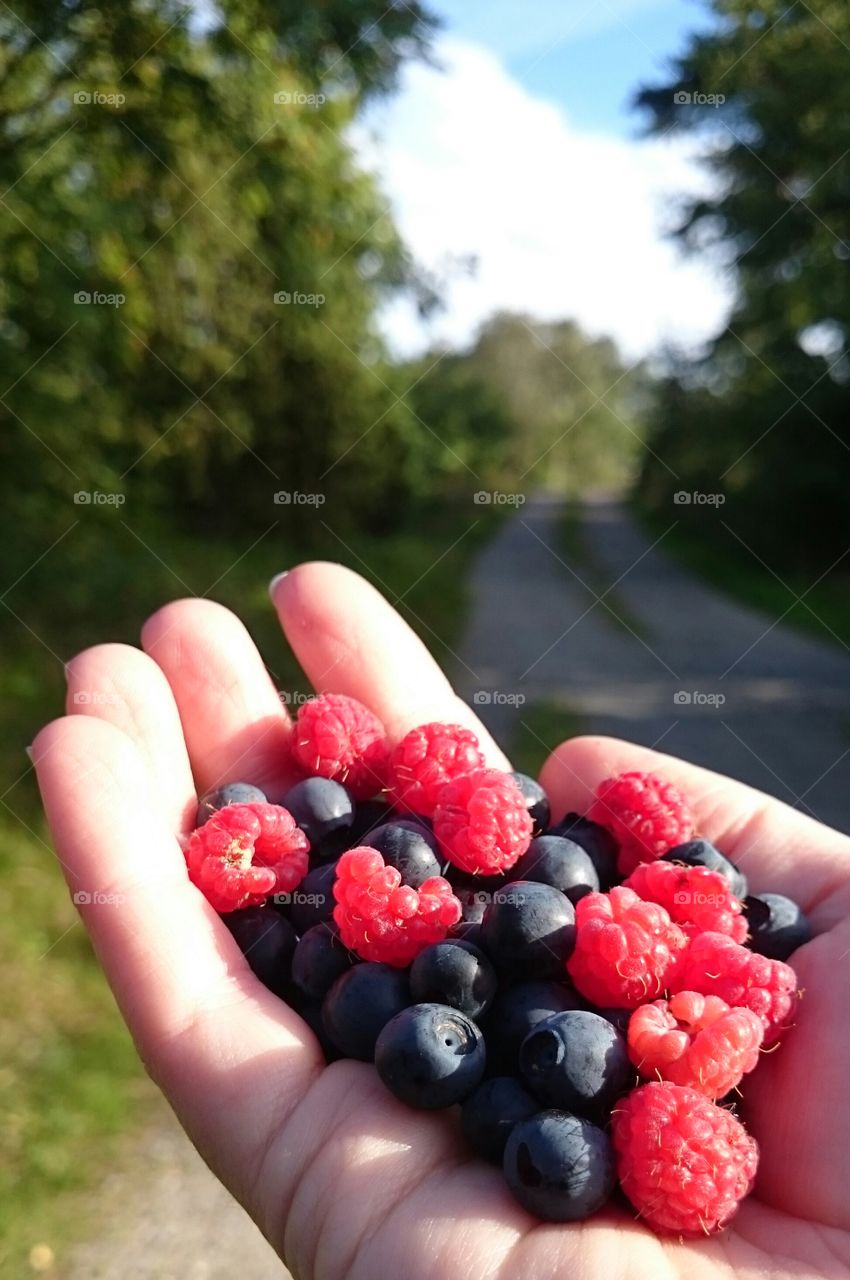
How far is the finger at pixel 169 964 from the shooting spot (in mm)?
1494

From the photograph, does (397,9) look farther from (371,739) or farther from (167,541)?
(167,541)

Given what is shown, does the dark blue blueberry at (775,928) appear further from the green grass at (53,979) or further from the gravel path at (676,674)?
the gravel path at (676,674)

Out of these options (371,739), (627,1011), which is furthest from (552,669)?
(627,1011)

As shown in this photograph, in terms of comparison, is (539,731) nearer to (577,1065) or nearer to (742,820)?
(742,820)

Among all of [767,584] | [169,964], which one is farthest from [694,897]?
[767,584]

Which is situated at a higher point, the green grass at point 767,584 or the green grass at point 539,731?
the green grass at point 767,584

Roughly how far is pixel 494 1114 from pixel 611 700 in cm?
579

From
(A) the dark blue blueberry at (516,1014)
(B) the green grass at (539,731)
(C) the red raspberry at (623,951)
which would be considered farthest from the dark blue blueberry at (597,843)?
(B) the green grass at (539,731)

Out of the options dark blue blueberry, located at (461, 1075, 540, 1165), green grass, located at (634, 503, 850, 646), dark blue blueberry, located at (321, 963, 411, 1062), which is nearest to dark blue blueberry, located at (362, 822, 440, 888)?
dark blue blueberry, located at (321, 963, 411, 1062)

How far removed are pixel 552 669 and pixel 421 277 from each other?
10.6 feet

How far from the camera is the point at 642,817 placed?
2.08 m

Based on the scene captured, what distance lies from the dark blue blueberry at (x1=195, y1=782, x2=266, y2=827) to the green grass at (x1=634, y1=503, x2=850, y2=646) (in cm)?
830

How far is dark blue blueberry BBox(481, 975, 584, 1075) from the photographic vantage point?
1.62m

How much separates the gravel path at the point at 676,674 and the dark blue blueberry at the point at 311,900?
362cm
